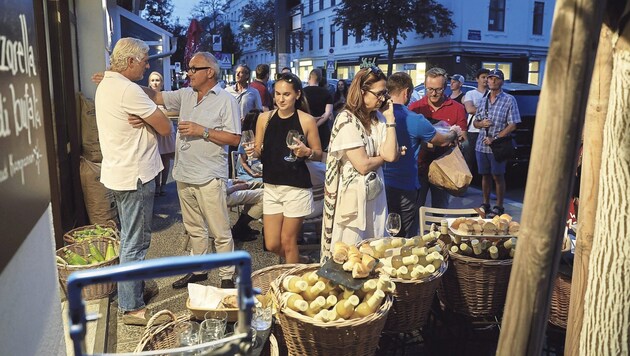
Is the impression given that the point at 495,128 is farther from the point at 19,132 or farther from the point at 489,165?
the point at 19,132

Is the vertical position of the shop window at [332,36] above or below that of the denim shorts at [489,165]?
above

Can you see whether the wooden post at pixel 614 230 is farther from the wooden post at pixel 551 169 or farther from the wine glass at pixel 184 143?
the wine glass at pixel 184 143

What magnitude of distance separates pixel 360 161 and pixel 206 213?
1435 mm

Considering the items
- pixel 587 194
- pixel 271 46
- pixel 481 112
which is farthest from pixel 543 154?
pixel 271 46

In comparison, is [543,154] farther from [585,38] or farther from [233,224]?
[233,224]

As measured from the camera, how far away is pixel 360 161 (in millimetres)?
3686

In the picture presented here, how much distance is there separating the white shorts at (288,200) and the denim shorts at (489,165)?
4000 mm

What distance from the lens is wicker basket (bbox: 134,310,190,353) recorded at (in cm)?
246

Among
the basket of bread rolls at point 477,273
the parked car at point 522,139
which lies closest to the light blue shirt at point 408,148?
the basket of bread rolls at point 477,273

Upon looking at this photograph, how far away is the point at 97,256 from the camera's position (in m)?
4.61

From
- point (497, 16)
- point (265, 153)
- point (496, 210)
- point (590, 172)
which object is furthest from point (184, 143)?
point (497, 16)

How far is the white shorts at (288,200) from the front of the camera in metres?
4.14

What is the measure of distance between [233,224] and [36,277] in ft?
15.6

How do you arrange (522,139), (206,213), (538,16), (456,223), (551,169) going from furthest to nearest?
(538,16), (522,139), (206,213), (456,223), (551,169)
